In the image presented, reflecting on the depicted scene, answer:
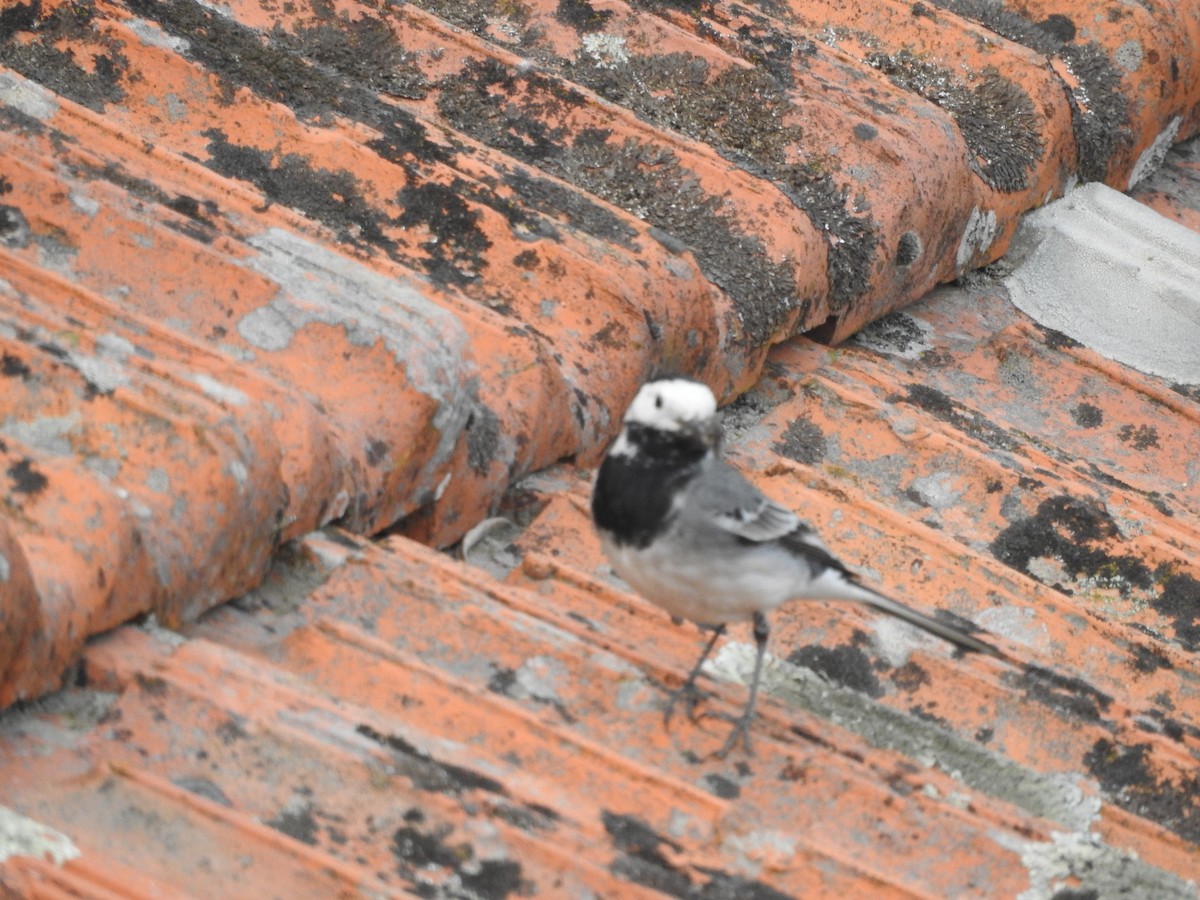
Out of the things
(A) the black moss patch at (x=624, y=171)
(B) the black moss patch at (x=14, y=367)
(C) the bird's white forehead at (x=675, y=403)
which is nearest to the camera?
(B) the black moss patch at (x=14, y=367)

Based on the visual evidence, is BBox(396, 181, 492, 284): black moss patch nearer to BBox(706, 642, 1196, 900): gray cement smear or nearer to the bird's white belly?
the bird's white belly

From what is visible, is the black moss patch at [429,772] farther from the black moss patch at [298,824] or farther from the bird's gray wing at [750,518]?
the bird's gray wing at [750,518]

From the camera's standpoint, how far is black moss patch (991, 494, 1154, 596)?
376 centimetres

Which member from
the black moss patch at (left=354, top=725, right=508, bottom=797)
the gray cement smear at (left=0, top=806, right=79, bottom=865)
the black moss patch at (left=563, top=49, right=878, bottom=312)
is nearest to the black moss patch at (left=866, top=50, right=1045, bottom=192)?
the black moss patch at (left=563, top=49, right=878, bottom=312)

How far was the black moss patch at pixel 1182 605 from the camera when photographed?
364 centimetres

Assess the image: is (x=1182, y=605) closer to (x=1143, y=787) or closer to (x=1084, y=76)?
(x=1143, y=787)

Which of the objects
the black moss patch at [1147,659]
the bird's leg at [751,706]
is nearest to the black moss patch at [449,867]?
the bird's leg at [751,706]

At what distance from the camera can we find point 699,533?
10.0ft

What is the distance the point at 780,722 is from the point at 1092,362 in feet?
7.36

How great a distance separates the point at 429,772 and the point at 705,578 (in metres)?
0.94

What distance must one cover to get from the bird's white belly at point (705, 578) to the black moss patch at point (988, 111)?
7.04 feet

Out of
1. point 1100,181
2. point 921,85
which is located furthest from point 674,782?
point 1100,181

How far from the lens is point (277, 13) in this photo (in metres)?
4.08

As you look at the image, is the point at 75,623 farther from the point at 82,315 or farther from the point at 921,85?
the point at 921,85
